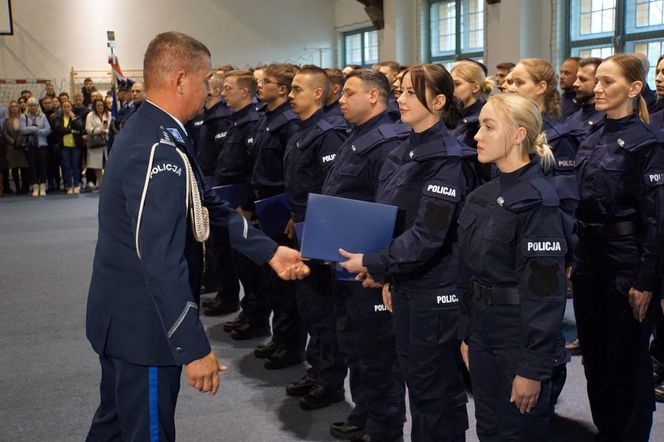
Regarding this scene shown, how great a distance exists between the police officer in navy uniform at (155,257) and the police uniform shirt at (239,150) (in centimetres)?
261

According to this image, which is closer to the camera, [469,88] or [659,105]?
[469,88]

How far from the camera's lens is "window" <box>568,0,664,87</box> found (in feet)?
24.8

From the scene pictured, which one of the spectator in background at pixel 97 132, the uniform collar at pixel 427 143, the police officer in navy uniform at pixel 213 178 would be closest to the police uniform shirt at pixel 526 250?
the uniform collar at pixel 427 143

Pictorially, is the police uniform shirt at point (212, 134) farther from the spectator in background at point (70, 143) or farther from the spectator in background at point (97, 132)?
the spectator in background at point (70, 143)

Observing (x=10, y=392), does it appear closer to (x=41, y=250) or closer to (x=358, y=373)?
(x=358, y=373)

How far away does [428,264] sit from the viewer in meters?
2.61

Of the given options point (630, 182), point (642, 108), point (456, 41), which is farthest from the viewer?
point (456, 41)

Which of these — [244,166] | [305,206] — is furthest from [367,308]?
[244,166]

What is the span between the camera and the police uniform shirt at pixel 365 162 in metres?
3.12

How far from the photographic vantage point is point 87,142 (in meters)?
11.0

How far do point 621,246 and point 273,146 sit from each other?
2.17m

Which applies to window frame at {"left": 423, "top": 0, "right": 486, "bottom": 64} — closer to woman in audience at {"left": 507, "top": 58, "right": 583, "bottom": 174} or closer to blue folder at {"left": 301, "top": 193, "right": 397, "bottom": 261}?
woman in audience at {"left": 507, "top": 58, "right": 583, "bottom": 174}

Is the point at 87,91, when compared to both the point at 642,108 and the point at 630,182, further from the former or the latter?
the point at 630,182

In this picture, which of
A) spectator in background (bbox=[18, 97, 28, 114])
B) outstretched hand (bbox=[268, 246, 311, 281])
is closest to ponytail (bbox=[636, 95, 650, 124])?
outstretched hand (bbox=[268, 246, 311, 281])
